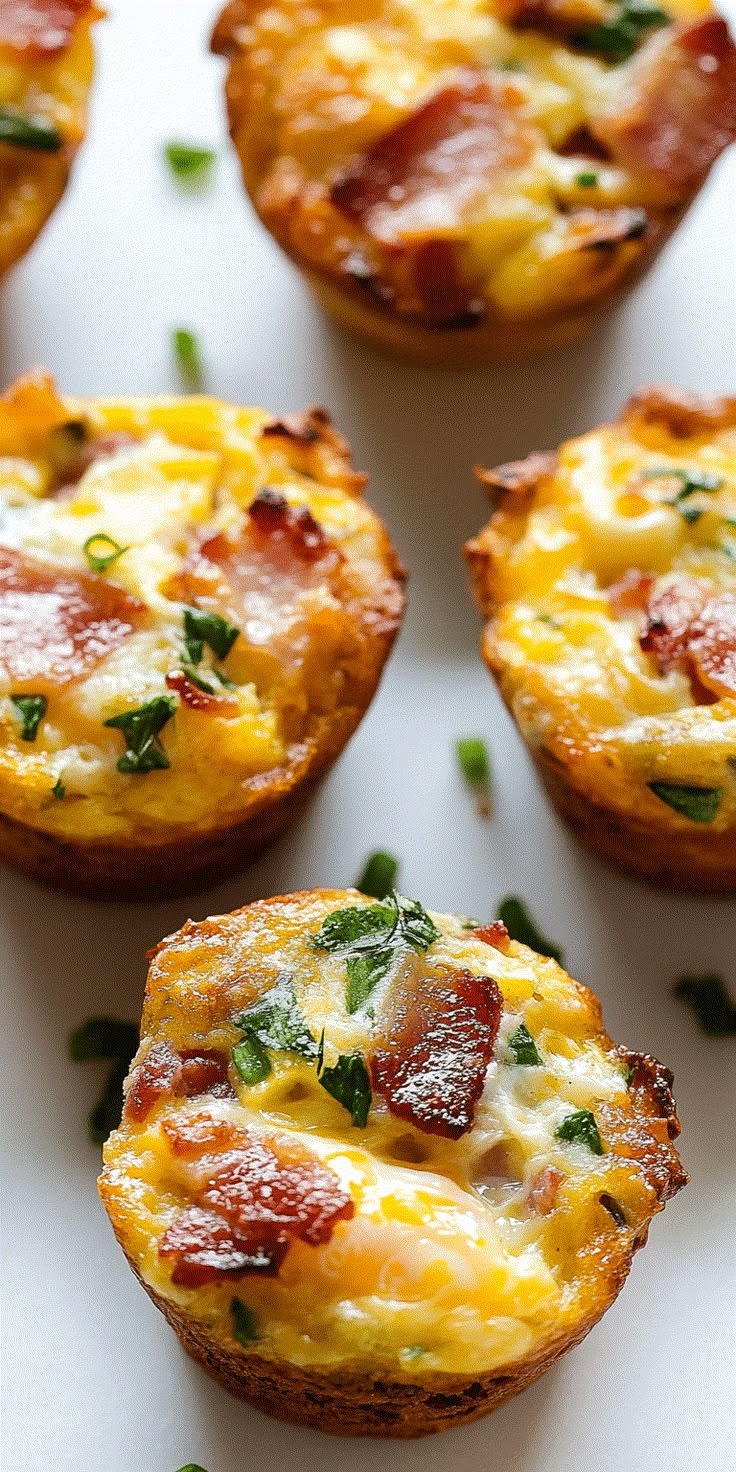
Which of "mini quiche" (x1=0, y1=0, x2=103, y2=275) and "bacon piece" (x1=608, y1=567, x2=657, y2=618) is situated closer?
"bacon piece" (x1=608, y1=567, x2=657, y2=618)

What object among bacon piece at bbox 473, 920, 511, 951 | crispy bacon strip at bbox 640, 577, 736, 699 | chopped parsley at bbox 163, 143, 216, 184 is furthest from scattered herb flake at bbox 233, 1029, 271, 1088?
chopped parsley at bbox 163, 143, 216, 184

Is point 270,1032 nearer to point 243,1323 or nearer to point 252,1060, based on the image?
point 252,1060

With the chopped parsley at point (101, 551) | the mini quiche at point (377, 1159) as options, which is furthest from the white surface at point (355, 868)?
the chopped parsley at point (101, 551)

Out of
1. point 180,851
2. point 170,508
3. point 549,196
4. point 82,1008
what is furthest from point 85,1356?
point 549,196

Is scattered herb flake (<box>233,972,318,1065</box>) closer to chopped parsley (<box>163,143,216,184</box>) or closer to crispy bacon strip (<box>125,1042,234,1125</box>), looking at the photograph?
crispy bacon strip (<box>125,1042,234,1125</box>)

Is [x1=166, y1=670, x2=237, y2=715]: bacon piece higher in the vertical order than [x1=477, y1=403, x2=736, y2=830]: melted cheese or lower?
lower

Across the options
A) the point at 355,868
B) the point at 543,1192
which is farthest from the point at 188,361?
the point at 543,1192

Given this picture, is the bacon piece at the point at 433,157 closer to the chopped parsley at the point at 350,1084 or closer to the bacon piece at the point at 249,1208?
the chopped parsley at the point at 350,1084
